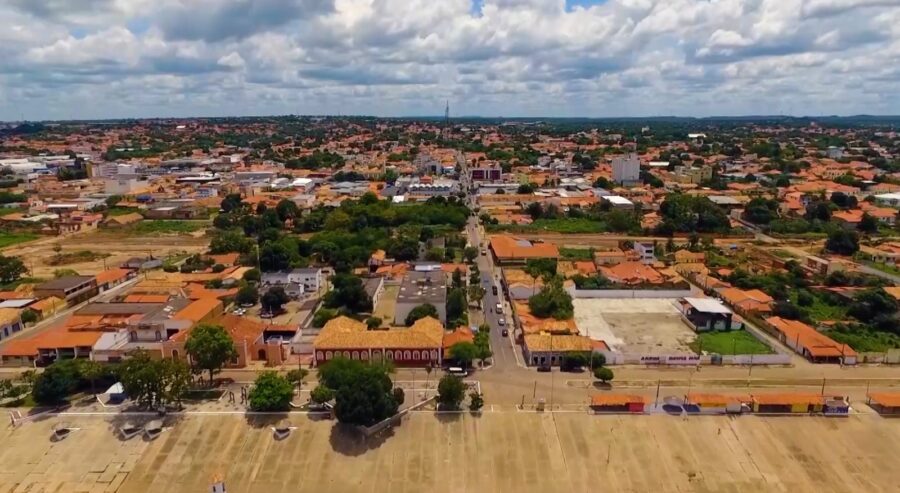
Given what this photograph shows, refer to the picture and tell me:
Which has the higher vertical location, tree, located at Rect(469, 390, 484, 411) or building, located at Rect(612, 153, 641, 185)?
building, located at Rect(612, 153, 641, 185)

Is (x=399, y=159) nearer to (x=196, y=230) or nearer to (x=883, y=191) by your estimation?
(x=196, y=230)

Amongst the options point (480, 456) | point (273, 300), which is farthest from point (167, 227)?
point (480, 456)

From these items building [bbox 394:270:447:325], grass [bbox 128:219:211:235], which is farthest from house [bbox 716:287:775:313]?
grass [bbox 128:219:211:235]

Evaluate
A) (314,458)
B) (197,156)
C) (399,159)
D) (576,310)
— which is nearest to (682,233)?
(576,310)

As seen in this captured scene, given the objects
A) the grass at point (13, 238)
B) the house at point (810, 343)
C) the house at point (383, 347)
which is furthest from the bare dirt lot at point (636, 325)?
the grass at point (13, 238)

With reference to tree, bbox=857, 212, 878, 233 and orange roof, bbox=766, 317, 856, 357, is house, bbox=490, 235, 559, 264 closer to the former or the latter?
orange roof, bbox=766, 317, 856, 357
